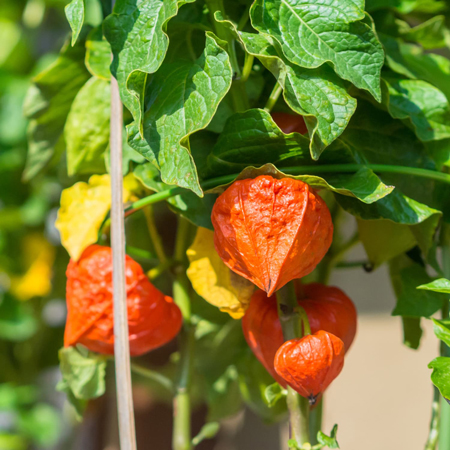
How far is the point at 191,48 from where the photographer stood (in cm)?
41

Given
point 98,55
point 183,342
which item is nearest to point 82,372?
point 183,342

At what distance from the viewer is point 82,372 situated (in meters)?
0.48

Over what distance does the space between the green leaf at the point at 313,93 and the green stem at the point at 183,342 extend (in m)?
0.20

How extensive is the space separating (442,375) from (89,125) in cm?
38

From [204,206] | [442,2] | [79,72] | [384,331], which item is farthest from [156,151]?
[384,331]

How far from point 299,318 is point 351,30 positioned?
217 millimetres

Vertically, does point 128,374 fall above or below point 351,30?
below

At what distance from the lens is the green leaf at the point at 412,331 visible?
46 centimetres

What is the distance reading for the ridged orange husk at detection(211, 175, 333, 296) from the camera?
1.04 ft

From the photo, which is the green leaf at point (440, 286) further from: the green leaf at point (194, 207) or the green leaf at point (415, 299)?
the green leaf at point (194, 207)

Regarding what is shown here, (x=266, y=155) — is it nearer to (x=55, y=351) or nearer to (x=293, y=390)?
(x=293, y=390)

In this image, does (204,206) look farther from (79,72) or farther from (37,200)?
(37,200)

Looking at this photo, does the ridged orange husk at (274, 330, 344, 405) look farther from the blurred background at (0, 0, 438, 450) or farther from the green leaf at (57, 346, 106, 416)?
the blurred background at (0, 0, 438, 450)

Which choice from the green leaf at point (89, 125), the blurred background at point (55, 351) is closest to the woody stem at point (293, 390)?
the green leaf at point (89, 125)
